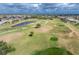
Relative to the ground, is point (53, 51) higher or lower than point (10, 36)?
lower

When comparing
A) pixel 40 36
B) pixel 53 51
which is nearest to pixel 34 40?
pixel 40 36

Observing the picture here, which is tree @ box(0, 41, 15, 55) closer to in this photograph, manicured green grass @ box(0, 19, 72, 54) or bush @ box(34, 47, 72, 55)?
manicured green grass @ box(0, 19, 72, 54)

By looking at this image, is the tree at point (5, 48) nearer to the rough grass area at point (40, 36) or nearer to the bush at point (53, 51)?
the rough grass area at point (40, 36)

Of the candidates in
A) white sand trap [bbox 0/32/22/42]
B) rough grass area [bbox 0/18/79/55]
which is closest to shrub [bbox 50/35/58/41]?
rough grass area [bbox 0/18/79/55]

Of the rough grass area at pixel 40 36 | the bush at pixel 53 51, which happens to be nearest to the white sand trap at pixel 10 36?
the rough grass area at pixel 40 36

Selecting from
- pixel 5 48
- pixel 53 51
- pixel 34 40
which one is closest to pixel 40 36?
pixel 34 40

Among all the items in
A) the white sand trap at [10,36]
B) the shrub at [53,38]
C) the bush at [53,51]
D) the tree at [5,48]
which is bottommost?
the bush at [53,51]

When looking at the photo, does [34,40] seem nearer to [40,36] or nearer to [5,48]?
[40,36]

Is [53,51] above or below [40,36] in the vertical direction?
below

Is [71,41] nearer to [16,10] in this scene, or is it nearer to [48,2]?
[48,2]

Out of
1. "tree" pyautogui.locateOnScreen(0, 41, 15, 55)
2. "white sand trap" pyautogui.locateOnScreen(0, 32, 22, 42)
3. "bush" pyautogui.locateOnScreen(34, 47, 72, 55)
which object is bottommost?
"bush" pyautogui.locateOnScreen(34, 47, 72, 55)

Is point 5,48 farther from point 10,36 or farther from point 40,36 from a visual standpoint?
point 40,36
